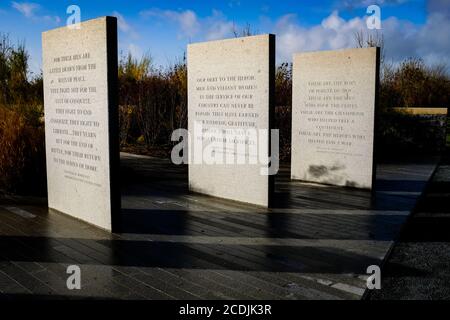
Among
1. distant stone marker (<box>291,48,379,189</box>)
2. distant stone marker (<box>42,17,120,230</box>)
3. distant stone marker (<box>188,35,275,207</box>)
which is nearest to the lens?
distant stone marker (<box>42,17,120,230</box>)

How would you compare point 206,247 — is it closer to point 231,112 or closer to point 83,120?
point 83,120

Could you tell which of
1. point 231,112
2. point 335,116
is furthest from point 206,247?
point 335,116

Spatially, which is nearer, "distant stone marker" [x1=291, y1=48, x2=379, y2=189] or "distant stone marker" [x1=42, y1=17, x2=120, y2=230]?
"distant stone marker" [x1=42, y1=17, x2=120, y2=230]

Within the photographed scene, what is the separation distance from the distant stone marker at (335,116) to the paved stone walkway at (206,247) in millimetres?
836

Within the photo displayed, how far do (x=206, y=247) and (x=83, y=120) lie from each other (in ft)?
7.02

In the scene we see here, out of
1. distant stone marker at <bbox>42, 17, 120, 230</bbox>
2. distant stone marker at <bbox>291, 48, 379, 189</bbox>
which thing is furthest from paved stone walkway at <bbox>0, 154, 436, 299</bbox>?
distant stone marker at <bbox>291, 48, 379, 189</bbox>

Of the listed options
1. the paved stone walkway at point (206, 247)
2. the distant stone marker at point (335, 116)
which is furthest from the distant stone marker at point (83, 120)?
the distant stone marker at point (335, 116)

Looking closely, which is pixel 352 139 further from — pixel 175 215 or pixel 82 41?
pixel 82 41

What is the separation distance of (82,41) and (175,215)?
248cm

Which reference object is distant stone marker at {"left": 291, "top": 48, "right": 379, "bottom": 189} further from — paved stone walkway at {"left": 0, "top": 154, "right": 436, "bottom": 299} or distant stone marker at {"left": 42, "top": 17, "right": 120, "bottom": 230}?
distant stone marker at {"left": 42, "top": 17, "right": 120, "bottom": 230}

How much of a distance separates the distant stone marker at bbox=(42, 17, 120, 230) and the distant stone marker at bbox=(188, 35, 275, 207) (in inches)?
87.4

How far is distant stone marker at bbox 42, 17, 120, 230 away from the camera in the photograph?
16.0ft

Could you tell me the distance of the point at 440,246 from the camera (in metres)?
4.75
